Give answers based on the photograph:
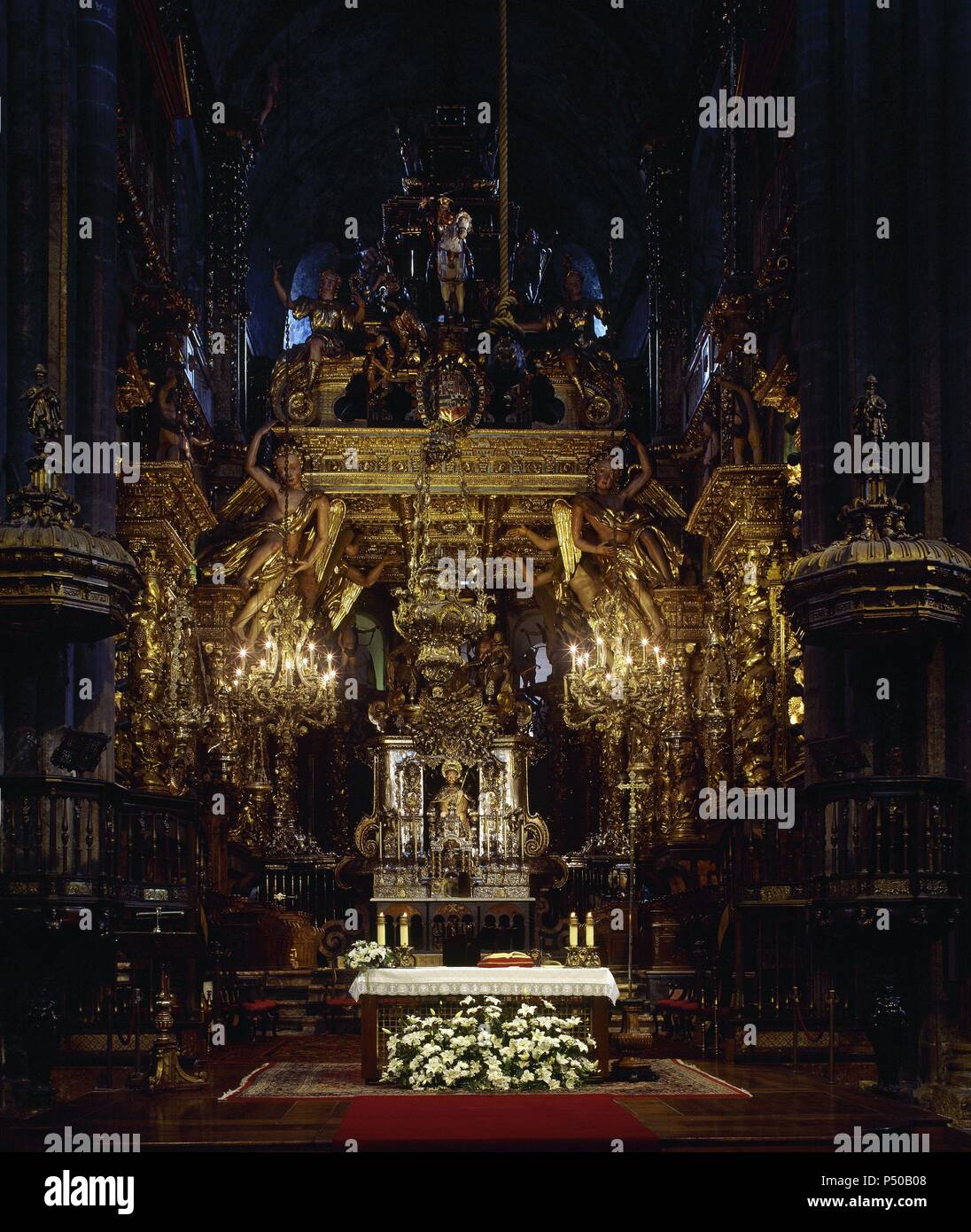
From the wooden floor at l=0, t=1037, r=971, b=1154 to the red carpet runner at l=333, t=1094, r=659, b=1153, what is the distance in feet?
0.47

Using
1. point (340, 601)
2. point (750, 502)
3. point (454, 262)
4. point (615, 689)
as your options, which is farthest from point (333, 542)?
point (750, 502)

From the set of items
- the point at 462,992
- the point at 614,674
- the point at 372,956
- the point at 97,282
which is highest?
the point at 97,282

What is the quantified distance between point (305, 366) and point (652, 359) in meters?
4.69

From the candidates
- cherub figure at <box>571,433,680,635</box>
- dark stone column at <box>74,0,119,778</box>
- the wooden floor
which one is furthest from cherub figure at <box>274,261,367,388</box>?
the wooden floor

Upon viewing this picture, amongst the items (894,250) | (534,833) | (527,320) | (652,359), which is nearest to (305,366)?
(527,320)

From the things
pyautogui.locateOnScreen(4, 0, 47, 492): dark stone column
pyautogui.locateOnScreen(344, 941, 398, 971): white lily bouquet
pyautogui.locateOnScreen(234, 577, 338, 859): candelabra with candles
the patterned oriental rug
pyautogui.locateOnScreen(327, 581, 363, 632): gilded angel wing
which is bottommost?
the patterned oriental rug

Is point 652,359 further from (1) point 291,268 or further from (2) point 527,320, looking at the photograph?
(1) point 291,268

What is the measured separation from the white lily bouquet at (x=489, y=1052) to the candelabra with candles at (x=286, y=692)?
968 cm

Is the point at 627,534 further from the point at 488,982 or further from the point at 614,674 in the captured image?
the point at 488,982

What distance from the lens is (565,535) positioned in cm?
2234

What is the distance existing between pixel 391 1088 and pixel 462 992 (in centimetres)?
83

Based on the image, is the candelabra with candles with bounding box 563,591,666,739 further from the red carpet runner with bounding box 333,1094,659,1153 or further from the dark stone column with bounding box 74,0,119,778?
the red carpet runner with bounding box 333,1094,659,1153

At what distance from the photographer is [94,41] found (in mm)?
14719

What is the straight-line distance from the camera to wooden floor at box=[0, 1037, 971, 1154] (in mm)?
9609
